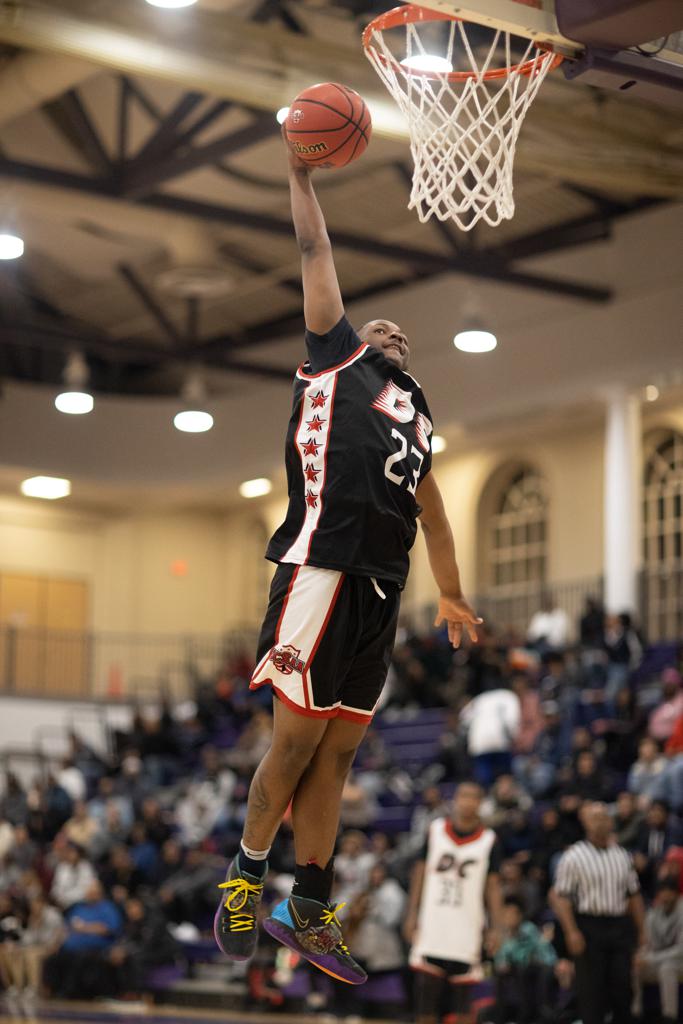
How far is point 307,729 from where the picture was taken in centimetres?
536

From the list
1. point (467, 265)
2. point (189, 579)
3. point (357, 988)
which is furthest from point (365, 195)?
point (189, 579)

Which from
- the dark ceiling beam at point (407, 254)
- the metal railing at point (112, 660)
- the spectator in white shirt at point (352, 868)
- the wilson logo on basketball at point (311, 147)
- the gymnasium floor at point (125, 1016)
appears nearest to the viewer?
the wilson logo on basketball at point (311, 147)

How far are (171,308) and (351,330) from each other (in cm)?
2249

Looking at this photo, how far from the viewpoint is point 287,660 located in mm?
5309

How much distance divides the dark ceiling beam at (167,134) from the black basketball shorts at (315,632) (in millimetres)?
13108

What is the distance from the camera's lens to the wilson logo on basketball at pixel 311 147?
552 centimetres

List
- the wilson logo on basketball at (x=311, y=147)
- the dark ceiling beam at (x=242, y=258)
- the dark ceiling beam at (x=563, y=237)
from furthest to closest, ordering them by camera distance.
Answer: the dark ceiling beam at (x=242, y=258)
the dark ceiling beam at (x=563, y=237)
the wilson logo on basketball at (x=311, y=147)

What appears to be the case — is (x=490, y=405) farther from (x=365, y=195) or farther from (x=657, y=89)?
(x=657, y=89)

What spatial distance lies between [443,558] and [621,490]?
56.3ft

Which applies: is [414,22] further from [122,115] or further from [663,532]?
[663,532]

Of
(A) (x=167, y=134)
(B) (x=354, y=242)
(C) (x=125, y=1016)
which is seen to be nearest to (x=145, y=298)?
(B) (x=354, y=242)

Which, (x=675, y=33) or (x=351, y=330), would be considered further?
(x=675, y=33)

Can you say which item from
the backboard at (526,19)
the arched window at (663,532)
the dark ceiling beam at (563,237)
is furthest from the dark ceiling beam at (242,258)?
the backboard at (526,19)

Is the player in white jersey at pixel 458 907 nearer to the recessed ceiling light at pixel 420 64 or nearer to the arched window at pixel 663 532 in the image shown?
the recessed ceiling light at pixel 420 64
